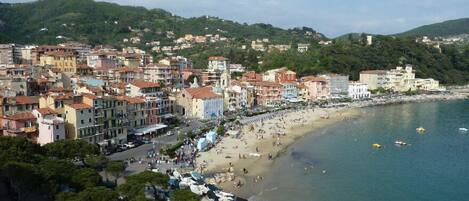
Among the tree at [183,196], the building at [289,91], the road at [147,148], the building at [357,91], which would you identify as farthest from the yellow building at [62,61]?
the building at [357,91]

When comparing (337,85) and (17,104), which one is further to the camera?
(337,85)

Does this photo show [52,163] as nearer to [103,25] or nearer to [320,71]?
[320,71]

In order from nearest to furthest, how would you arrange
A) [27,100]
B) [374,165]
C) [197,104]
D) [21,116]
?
[21,116]
[374,165]
[27,100]
[197,104]

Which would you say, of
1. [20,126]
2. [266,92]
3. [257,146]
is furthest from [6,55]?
[257,146]

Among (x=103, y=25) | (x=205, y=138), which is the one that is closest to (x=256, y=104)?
(x=205, y=138)

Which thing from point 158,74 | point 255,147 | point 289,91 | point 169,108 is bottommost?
point 255,147

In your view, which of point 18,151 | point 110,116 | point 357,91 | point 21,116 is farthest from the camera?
point 357,91

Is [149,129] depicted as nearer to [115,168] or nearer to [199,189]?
[115,168]

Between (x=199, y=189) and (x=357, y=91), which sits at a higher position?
(x=357, y=91)
